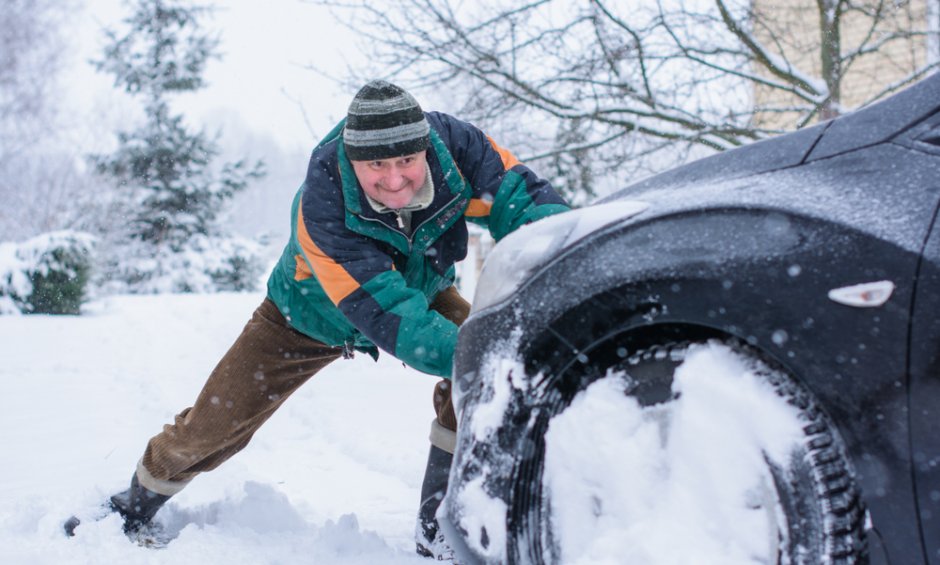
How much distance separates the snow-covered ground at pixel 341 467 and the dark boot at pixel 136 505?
8cm

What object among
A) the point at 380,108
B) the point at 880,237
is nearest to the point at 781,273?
the point at 880,237

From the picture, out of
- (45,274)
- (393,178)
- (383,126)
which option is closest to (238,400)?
(393,178)

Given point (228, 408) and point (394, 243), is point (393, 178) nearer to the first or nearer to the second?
point (394, 243)

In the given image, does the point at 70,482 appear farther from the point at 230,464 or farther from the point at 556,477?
the point at 556,477

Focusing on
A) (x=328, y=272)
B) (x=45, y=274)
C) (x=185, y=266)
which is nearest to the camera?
(x=328, y=272)

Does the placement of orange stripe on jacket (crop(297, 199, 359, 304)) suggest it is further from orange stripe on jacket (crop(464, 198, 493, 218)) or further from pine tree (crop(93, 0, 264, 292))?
pine tree (crop(93, 0, 264, 292))

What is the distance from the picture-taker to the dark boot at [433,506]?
2588mm

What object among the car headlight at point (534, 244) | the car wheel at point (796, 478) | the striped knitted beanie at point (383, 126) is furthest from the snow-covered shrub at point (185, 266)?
the car wheel at point (796, 478)

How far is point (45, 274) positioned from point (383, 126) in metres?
11.8

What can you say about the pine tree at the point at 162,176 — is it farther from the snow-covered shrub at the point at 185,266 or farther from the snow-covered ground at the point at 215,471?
the snow-covered ground at the point at 215,471

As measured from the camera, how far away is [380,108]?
2328 mm

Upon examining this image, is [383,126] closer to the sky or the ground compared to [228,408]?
closer to the sky

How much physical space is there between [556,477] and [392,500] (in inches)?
78.8

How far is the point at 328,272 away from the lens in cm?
229
